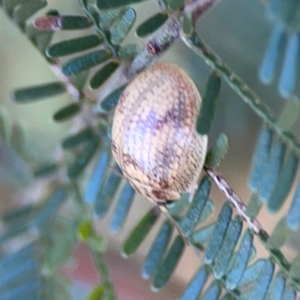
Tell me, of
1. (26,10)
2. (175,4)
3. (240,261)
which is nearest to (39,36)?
(26,10)

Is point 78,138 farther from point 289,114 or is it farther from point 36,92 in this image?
point 289,114

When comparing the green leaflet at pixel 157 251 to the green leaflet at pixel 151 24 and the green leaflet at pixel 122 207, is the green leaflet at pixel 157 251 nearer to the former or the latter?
the green leaflet at pixel 122 207

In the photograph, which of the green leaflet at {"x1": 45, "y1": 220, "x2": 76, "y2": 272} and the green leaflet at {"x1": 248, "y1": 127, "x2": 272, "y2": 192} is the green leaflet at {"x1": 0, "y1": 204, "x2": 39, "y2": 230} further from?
the green leaflet at {"x1": 248, "y1": 127, "x2": 272, "y2": 192}

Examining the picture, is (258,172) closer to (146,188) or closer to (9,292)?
(146,188)

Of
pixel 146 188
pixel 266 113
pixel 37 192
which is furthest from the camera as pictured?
pixel 37 192

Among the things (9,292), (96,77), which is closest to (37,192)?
(9,292)

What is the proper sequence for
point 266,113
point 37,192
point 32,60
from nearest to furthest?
point 266,113, point 37,192, point 32,60
